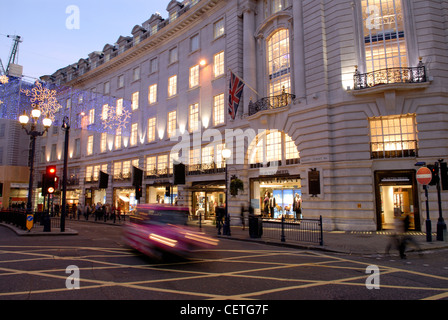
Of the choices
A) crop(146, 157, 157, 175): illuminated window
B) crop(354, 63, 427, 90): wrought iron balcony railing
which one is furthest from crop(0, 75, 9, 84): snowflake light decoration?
crop(354, 63, 427, 90): wrought iron balcony railing

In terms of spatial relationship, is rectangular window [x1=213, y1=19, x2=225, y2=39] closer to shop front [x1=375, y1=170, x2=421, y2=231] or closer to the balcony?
the balcony

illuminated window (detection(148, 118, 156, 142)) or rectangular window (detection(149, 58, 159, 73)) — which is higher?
rectangular window (detection(149, 58, 159, 73))

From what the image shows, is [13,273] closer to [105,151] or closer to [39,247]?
[39,247]

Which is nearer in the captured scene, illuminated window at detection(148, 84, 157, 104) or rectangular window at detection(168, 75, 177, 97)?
rectangular window at detection(168, 75, 177, 97)

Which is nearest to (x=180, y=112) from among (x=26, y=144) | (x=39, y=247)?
(x=39, y=247)

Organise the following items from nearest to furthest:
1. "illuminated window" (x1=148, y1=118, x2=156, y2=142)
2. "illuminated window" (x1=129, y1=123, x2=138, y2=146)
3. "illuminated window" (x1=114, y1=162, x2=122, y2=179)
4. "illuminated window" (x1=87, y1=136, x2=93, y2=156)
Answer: "illuminated window" (x1=148, y1=118, x2=156, y2=142)
"illuminated window" (x1=129, y1=123, x2=138, y2=146)
"illuminated window" (x1=114, y1=162, x2=122, y2=179)
"illuminated window" (x1=87, y1=136, x2=93, y2=156)

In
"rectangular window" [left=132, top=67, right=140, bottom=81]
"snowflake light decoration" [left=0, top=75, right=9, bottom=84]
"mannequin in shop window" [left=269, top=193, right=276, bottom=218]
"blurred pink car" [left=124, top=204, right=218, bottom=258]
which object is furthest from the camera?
"rectangular window" [left=132, top=67, right=140, bottom=81]

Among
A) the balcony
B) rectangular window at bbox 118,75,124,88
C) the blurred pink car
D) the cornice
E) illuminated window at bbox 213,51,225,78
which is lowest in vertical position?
the blurred pink car

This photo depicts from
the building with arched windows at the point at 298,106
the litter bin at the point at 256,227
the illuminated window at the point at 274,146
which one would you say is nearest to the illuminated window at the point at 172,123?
the building with arched windows at the point at 298,106

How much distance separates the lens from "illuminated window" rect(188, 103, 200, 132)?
29.5 metres

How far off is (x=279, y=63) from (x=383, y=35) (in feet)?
23.6

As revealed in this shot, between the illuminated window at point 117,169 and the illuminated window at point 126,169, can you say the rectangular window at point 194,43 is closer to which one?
the illuminated window at point 126,169

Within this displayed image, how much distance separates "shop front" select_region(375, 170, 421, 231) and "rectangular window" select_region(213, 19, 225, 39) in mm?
18380

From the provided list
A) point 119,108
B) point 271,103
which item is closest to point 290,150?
point 271,103
